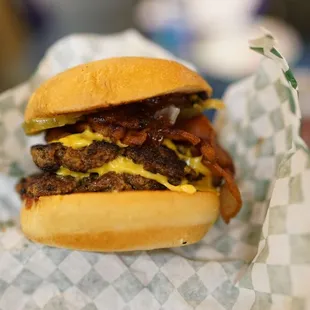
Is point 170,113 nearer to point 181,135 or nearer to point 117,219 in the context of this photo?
point 181,135

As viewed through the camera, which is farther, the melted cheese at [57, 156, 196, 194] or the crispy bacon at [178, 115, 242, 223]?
the crispy bacon at [178, 115, 242, 223]

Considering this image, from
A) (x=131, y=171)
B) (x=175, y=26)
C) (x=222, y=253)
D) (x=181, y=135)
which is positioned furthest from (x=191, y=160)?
(x=175, y=26)

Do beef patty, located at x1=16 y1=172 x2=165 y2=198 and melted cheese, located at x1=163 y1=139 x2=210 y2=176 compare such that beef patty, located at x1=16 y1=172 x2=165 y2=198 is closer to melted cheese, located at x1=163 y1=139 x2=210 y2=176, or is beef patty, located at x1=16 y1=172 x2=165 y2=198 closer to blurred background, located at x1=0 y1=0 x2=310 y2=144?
melted cheese, located at x1=163 y1=139 x2=210 y2=176

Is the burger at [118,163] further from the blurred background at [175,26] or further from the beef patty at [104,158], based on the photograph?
the blurred background at [175,26]

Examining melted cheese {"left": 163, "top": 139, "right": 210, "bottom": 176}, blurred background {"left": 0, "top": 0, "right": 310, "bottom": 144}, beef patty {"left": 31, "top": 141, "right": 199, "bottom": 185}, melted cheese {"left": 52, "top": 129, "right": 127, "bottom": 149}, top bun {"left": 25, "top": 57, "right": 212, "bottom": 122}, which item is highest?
top bun {"left": 25, "top": 57, "right": 212, "bottom": 122}

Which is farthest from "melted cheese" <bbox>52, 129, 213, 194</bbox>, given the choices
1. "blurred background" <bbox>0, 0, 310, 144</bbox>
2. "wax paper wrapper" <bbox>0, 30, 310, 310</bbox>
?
"blurred background" <bbox>0, 0, 310, 144</bbox>

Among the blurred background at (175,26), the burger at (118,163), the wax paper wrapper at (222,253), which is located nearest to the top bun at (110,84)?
the burger at (118,163)

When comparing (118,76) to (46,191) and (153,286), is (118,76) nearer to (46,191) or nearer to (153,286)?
Answer: (46,191)

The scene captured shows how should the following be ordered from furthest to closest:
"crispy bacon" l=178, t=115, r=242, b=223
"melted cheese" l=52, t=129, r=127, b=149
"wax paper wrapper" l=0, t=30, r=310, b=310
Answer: "crispy bacon" l=178, t=115, r=242, b=223
"melted cheese" l=52, t=129, r=127, b=149
"wax paper wrapper" l=0, t=30, r=310, b=310
